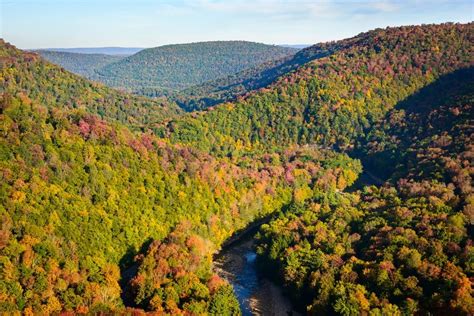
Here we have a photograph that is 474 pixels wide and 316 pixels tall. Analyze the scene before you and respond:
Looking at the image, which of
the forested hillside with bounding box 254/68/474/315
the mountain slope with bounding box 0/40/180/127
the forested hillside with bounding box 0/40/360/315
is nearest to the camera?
the forested hillside with bounding box 0/40/360/315

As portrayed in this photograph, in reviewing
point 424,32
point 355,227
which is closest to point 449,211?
point 355,227

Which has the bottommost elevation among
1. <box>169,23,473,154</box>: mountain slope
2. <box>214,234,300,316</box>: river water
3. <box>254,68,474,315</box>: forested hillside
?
<box>214,234,300,316</box>: river water

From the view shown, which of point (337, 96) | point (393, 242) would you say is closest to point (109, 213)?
point (393, 242)

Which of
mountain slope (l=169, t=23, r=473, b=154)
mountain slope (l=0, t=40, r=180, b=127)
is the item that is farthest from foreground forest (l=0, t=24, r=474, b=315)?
mountain slope (l=0, t=40, r=180, b=127)

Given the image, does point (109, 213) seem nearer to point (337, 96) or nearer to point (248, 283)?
point (248, 283)

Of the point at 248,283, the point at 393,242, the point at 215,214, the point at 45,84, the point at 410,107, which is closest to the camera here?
the point at 393,242

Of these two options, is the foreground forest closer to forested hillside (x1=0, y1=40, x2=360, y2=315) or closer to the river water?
forested hillside (x1=0, y1=40, x2=360, y2=315)

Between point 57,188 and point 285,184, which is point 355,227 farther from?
point 57,188
